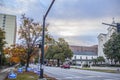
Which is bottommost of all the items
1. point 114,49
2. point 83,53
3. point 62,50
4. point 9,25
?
point 114,49

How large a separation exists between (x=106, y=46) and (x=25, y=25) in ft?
124

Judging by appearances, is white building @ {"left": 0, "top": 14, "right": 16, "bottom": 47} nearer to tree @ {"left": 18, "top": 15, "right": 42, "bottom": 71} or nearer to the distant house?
the distant house

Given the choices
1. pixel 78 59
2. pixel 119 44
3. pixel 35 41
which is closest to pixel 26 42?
pixel 35 41

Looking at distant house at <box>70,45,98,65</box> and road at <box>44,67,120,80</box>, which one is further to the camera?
distant house at <box>70,45,98,65</box>

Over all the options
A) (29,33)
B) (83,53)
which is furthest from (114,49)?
(83,53)

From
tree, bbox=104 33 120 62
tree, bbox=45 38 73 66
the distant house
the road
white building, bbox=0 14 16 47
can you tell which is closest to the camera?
the road

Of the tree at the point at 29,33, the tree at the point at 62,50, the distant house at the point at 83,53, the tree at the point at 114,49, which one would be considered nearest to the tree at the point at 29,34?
the tree at the point at 29,33

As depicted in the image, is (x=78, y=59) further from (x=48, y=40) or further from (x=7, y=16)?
(x=48, y=40)

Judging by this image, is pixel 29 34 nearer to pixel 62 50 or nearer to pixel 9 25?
pixel 62 50

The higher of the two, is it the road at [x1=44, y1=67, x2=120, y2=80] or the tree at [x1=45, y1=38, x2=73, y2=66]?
the tree at [x1=45, y1=38, x2=73, y2=66]

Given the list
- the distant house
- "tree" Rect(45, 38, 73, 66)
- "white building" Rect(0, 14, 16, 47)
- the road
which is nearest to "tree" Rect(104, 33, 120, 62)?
the road

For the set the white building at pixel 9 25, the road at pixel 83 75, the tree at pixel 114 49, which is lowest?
the road at pixel 83 75

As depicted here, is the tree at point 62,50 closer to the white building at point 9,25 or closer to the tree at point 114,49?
the tree at point 114,49

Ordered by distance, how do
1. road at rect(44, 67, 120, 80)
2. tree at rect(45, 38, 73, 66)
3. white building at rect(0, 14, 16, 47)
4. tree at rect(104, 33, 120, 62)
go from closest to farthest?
road at rect(44, 67, 120, 80)
tree at rect(104, 33, 120, 62)
tree at rect(45, 38, 73, 66)
white building at rect(0, 14, 16, 47)
